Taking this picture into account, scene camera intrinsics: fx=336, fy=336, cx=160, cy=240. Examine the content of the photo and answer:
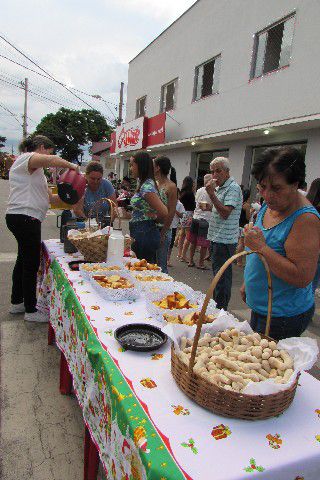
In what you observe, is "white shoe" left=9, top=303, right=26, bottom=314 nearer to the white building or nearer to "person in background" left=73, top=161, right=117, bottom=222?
"person in background" left=73, top=161, right=117, bottom=222

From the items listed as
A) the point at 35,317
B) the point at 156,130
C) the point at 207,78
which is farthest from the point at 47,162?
the point at 156,130

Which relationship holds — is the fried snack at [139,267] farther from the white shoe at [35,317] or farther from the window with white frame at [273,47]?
the window with white frame at [273,47]

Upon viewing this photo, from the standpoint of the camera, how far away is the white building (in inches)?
261

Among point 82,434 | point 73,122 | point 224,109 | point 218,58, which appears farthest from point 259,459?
point 73,122

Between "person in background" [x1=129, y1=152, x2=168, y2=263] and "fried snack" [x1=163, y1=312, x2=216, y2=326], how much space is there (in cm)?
148

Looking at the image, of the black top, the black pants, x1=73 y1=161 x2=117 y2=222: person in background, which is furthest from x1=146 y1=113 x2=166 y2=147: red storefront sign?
the black pants

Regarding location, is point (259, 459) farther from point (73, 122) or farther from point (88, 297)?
point (73, 122)

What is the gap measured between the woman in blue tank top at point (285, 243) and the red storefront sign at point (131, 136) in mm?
11638

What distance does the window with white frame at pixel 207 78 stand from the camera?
9586 mm

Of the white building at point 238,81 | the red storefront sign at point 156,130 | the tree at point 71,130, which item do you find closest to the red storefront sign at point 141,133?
the red storefront sign at point 156,130

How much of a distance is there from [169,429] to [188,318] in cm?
63

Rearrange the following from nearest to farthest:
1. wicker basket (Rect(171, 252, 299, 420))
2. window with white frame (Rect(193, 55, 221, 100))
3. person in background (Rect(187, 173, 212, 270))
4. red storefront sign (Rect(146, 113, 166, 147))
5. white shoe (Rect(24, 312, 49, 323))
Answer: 1. wicker basket (Rect(171, 252, 299, 420))
2. white shoe (Rect(24, 312, 49, 323))
3. person in background (Rect(187, 173, 212, 270))
4. window with white frame (Rect(193, 55, 221, 100))
5. red storefront sign (Rect(146, 113, 166, 147))

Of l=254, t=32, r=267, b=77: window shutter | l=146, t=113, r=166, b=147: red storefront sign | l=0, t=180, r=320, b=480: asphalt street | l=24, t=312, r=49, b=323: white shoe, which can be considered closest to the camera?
l=0, t=180, r=320, b=480: asphalt street

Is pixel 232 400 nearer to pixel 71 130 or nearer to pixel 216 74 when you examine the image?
pixel 216 74
